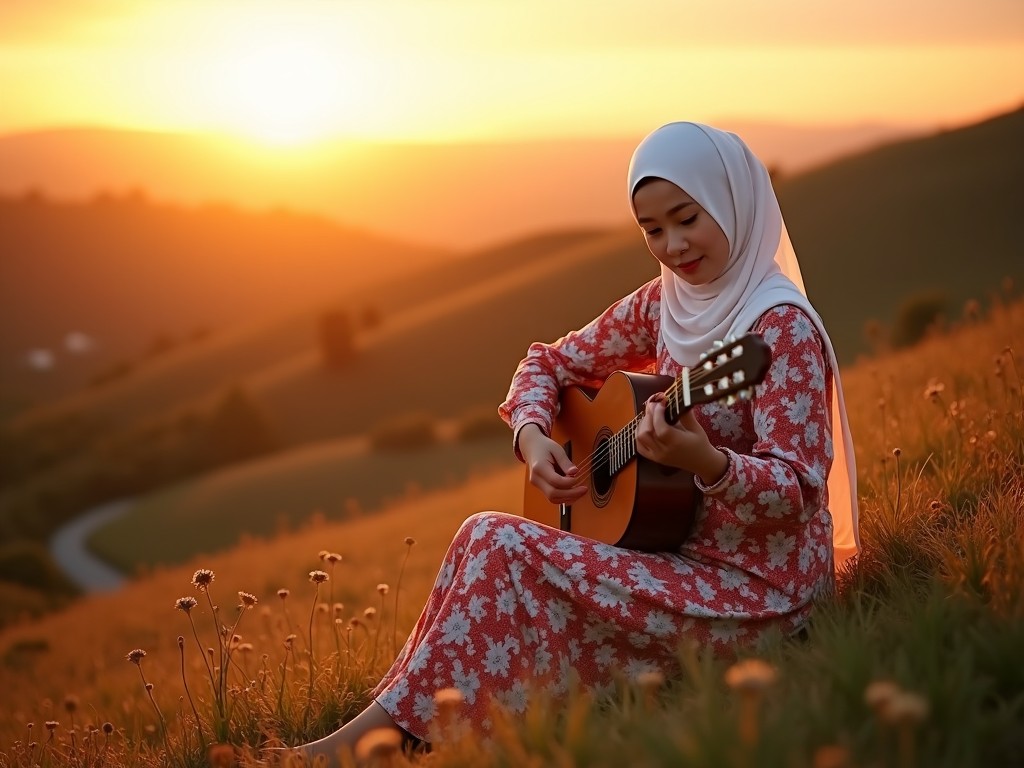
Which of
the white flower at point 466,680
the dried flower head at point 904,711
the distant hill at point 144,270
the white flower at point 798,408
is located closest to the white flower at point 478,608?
the white flower at point 466,680

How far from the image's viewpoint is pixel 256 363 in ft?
226

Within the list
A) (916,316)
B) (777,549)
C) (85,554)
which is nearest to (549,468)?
(777,549)

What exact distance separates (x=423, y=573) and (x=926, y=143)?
35368 mm

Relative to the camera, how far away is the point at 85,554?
3828 centimetres

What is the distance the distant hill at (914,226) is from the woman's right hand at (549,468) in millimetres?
23113

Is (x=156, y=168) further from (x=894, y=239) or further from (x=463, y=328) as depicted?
(x=894, y=239)

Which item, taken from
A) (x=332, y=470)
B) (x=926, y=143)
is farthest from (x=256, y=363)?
(x=926, y=143)

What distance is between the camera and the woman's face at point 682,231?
346 centimetres

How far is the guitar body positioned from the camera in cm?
333

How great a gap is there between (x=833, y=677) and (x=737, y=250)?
1605 mm

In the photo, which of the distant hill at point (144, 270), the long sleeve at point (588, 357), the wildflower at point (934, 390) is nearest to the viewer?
the wildflower at point (934, 390)

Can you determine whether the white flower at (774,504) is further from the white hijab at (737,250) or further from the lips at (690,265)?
the lips at (690,265)

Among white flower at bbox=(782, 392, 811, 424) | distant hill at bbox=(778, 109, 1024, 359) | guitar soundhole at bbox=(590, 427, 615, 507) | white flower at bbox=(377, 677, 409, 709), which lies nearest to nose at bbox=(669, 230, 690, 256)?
white flower at bbox=(782, 392, 811, 424)

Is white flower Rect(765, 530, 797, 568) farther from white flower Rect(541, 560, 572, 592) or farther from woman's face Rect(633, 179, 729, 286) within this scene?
woman's face Rect(633, 179, 729, 286)
